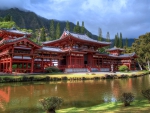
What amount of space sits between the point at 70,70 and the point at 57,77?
10.1 metres

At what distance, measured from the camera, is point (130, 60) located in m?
52.8

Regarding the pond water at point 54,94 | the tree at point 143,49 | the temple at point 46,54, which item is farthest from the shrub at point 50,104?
the tree at point 143,49

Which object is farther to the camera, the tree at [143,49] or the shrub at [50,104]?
the tree at [143,49]

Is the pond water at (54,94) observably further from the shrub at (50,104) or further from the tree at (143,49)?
the tree at (143,49)

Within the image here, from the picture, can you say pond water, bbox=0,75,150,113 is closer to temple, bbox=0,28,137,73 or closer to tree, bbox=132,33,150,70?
temple, bbox=0,28,137,73

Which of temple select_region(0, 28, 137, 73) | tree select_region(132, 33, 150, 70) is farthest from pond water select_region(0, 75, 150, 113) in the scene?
tree select_region(132, 33, 150, 70)

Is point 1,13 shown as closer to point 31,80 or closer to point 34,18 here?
point 34,18

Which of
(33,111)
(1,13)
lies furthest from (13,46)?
(1,13)

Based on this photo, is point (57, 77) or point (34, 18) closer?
point (57, 77)

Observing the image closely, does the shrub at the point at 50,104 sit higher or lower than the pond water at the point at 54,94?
higher

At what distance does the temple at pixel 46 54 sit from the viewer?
89.2 ft

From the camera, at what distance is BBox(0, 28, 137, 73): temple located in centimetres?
2719

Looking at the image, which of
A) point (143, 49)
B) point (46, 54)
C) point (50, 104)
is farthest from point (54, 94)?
point (143, 49)

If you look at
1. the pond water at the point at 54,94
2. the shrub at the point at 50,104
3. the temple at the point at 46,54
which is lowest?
the pond water at the point at 54,94
